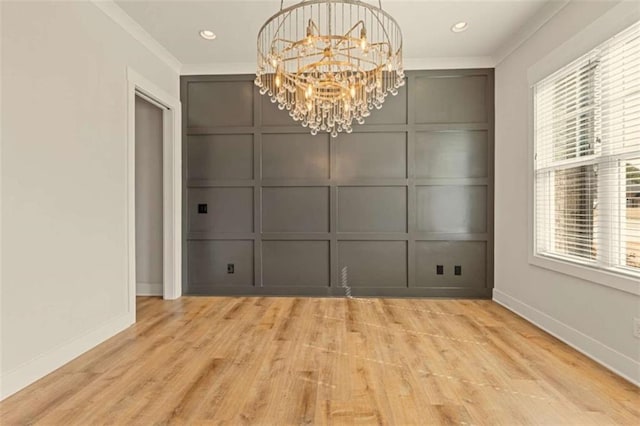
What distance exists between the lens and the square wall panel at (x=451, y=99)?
3959 mm

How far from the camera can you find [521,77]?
3.36 meters

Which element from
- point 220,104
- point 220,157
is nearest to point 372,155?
point 220,157

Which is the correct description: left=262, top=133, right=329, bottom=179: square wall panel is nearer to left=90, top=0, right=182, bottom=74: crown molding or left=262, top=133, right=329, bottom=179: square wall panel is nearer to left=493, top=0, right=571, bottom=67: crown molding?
left=90, top=0, right=182, bottom=74: crown molding

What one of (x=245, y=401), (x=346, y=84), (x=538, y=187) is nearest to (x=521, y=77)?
(x=538, y=187)

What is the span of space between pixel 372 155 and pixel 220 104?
1.95m

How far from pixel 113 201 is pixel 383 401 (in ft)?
8.50

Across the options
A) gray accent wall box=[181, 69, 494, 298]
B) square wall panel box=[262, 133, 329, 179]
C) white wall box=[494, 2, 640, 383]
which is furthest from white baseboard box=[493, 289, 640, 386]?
square wall panel box=[262, 133, 329, 179]

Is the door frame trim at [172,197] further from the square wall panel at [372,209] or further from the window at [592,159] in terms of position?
the window at [592,159]

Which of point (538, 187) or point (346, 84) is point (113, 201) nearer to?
point (346, 84)

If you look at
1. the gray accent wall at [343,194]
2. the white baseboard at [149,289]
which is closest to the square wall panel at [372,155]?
the gray accent wall at [343,194]

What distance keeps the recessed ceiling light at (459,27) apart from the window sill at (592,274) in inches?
88.2

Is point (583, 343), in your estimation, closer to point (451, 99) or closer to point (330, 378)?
point (330, 378)

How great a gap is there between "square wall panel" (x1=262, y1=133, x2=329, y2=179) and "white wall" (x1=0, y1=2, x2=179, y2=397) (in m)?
1.56

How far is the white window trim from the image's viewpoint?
7.00 feet
